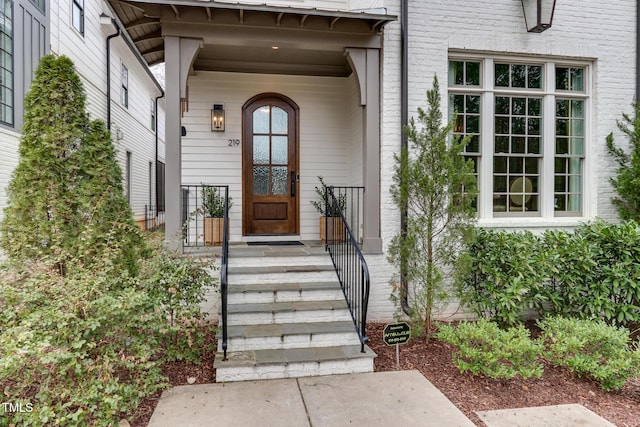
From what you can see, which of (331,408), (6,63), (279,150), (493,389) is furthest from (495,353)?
(6,63)

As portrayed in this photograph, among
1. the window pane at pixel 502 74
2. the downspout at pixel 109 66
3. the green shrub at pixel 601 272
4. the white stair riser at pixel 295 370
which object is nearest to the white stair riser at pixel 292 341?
the white stair riser at pixel 295 370

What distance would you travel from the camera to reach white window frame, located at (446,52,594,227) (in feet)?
17.1

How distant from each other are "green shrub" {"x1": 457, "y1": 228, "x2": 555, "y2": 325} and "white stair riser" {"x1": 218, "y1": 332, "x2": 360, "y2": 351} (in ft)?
4.70

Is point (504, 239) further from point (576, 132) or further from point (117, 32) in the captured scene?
point (117, 32)

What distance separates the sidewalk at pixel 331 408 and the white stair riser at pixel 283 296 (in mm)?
1028

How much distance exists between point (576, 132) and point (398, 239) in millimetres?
3256

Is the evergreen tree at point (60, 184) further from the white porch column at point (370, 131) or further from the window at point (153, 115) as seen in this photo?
the window at point (153, 115)

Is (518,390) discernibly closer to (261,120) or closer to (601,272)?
(601,272)

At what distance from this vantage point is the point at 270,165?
6.25 metres

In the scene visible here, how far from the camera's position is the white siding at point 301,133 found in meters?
6.06

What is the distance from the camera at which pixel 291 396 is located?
10.1 feet

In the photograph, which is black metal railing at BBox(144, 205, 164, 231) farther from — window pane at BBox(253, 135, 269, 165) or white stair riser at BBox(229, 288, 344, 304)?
white stair riser at BBox(229, 288, 344, 304)

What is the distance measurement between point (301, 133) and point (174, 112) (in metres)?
2.27

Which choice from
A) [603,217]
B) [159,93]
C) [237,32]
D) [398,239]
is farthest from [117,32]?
[603,217]
